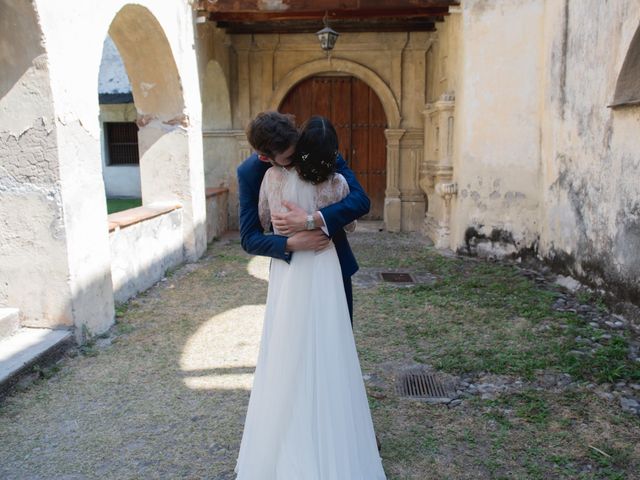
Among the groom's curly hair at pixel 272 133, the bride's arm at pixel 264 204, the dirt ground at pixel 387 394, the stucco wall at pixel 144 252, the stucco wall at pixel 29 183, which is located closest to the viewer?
the groom's curly hair at pixel 272 133

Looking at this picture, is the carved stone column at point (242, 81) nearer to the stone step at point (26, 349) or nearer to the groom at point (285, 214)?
the stone step at point (26, 349)

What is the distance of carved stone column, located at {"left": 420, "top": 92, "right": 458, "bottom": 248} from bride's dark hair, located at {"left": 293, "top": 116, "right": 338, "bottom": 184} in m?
5.45

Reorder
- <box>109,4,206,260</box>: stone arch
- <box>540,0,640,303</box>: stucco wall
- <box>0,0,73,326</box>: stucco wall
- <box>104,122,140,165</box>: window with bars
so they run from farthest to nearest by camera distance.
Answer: <box>104,122,140,165</box>: window with bars
<box>109,4,206,260</box>: stone arch
<box>540,0,640,303</box>: stucco wall
<box>0,0,73,326</box>: stucco wall

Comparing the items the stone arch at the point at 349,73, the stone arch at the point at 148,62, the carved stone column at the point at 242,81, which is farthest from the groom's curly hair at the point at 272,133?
the carved stone column at the point at 242,81

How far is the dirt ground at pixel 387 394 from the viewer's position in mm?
2617

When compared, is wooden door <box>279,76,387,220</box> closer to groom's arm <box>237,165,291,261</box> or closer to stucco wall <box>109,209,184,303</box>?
stucco wall <box>109,209,184,303</box>

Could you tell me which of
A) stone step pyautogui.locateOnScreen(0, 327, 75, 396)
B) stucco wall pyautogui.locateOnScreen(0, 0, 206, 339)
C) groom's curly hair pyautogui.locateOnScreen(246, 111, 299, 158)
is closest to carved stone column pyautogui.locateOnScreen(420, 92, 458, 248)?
stucco wall pyautogui.locateOnScreen(0, 0, 206, 339)

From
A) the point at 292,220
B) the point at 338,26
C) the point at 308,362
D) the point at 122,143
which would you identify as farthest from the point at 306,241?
the point at 122,143

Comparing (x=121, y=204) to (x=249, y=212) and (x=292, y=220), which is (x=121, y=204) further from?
(x=292, y=220)

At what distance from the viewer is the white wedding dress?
6.86 ft

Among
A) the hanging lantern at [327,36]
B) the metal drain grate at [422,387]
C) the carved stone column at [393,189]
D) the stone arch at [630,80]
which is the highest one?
the hanging lantern at [327,36]

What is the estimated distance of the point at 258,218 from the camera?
7.38ft

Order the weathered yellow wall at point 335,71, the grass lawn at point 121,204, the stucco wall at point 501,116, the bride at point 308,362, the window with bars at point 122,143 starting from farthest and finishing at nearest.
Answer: the window with bars at point 122,143 → the grass lawn at point 121,204 → the weathered yellow wall at point 335,71 → the stucco wall at point 501,116 → the bride at point 308,362

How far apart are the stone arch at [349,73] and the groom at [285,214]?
7182 mm
